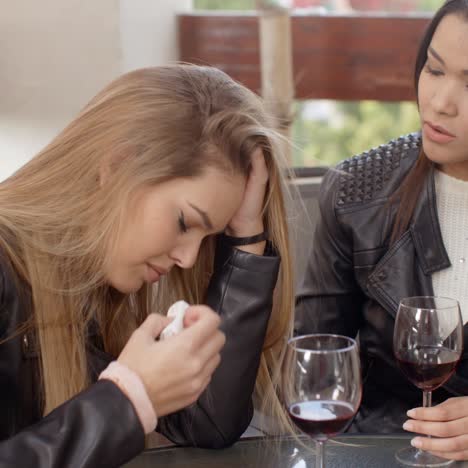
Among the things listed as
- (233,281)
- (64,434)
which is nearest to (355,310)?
(233,281)

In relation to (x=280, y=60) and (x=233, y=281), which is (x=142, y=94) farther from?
(x=280, y=60)

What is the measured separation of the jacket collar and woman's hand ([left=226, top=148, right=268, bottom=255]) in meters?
0.43

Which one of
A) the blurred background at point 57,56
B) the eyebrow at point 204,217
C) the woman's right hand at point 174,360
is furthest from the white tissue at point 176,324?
the blurred background at point 57,56

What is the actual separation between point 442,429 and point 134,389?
543 mm

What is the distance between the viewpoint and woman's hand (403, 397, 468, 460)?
157 centimetres

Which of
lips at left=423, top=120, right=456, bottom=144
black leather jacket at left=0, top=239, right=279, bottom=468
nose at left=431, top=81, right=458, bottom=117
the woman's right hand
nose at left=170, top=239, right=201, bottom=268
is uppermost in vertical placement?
nose at left=431, top=81, right=458, bottom=117

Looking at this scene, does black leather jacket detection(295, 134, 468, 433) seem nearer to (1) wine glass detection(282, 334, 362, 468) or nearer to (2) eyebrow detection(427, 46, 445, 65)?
(2) eyebrow detection(427, 46, 445, 65)

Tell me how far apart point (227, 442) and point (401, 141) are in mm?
906

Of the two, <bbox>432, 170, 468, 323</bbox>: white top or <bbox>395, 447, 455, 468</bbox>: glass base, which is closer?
<bbox>395, 447, 455, 468</bbox>: glass base

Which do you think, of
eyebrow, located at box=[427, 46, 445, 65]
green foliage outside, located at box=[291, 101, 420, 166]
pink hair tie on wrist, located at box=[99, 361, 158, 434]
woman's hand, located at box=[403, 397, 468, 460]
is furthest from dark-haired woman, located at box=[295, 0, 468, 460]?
green foliage outside, located at box=[291, 101, 420, 166]

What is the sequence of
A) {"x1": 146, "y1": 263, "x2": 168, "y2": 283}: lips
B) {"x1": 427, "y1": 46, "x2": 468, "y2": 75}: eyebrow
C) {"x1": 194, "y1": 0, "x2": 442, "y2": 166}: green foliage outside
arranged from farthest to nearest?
{"x1": 194, "y1": 0, "x2": 442, "y2": 166}: green foliage outside < {"x1": 427, "y1": 46, "x2": 468, "y2": 75}: eyebrow < {"x1": 146, "y1": 263, "x2": 168, "y2": 283}: lips

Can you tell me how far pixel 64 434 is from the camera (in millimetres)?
1332

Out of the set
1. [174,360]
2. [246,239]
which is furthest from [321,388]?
[246,239]

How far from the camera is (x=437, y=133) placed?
77.2 inches
